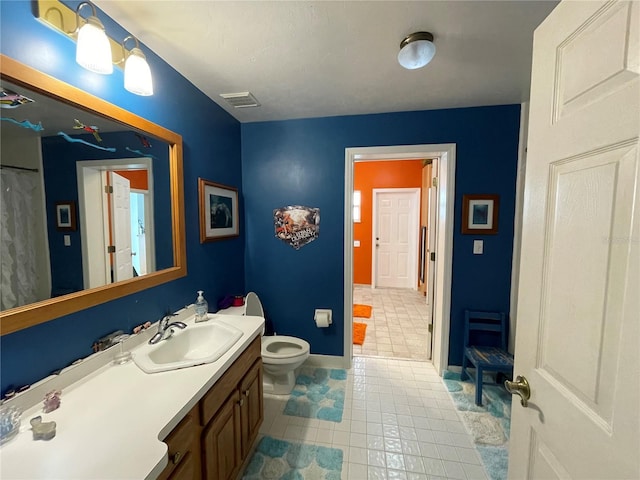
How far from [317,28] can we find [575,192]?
4.24 feet

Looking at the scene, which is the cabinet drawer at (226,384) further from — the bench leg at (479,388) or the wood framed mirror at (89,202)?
the bench leg at (479,388)

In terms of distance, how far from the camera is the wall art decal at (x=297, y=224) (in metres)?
2.49

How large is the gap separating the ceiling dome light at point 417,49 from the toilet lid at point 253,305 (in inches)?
79.7

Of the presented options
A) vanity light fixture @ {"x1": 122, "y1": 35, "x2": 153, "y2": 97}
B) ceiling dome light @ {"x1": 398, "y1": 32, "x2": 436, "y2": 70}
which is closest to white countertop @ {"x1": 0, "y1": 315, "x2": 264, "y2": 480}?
vanity light fixture @ {"x1": 122, "y1": 35, "x2": 153, "y2": 97}

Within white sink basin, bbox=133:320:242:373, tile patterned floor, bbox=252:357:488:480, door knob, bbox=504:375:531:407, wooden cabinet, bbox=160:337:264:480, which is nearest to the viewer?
door knob, bbox=504:375:531:407

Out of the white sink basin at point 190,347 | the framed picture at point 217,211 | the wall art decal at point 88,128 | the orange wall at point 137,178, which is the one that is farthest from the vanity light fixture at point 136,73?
the white sink basin at point 190,347

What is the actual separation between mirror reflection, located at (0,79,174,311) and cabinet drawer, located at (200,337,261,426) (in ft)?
2.24

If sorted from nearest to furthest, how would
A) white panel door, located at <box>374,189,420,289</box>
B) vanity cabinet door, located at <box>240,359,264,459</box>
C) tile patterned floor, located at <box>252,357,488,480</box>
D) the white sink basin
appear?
the white sink basin
vanity cabinet door, located at <box>240,359,264,459</box>
tile patterned floor, located at <box>252,357,488,480</box>
white panel door, located at <box>374,189,420,289</box>

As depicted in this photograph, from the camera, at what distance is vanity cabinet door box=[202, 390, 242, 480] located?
1099 millimetres

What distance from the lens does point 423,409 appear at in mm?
2016

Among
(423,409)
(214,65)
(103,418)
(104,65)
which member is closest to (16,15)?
(104,65)

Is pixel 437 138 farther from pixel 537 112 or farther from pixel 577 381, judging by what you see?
pixel 577 381

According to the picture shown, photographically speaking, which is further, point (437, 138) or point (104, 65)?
point (437, 138)

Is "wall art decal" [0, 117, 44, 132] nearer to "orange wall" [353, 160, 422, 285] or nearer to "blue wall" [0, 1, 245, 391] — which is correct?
"blue wall" [0, 1, 245, 391]
